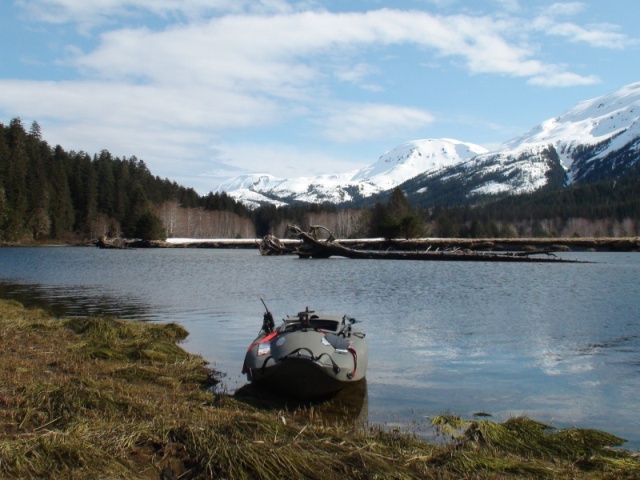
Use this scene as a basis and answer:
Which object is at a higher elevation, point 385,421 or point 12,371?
point 12,371

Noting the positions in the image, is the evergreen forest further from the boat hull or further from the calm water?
the boat hull

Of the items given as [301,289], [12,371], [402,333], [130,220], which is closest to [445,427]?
[12,371]

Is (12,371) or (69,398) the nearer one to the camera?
(69,398)

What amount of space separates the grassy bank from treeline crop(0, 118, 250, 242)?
10237cm

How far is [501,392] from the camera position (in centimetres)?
1528

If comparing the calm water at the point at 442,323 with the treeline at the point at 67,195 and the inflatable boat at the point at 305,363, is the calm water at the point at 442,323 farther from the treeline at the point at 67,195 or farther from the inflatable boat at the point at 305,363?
the treeline at the point at 67,195

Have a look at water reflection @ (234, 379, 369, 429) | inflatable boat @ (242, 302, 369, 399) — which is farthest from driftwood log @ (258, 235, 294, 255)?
water reflection @ (234, 379, 369, 429)

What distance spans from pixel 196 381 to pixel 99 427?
19.5ft

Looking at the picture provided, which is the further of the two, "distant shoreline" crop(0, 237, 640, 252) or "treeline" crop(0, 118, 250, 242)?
"treeline" crop(0, 118, 250, 242)

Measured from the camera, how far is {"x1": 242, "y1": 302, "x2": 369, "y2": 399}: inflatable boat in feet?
44.5

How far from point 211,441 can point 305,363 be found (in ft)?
16.2

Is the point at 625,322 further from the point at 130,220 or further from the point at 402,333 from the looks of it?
the point at 130,220

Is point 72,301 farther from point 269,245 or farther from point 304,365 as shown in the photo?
point 269,245

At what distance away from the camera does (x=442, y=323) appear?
86.2 ft
